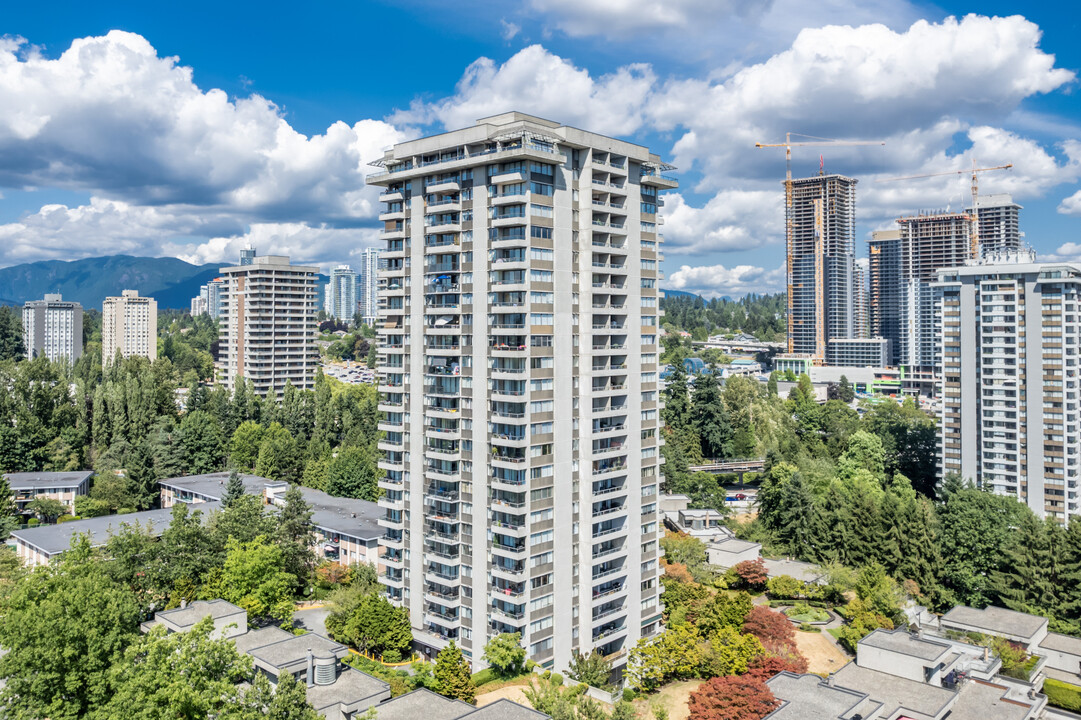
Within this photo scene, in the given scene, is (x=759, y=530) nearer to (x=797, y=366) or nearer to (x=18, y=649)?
(x=18, y=649)

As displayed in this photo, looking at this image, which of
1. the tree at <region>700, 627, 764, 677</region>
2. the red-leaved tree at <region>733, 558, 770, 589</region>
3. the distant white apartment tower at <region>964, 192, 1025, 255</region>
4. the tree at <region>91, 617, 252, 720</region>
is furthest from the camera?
the distant white apartment tower at <region>964, 192, 1025, 255</region>

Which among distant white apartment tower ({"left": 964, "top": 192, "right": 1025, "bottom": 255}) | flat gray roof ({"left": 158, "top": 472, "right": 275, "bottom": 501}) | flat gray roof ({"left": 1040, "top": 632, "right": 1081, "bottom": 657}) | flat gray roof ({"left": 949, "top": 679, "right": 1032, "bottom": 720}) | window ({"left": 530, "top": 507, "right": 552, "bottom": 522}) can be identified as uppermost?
distant white apartment tower ({"left": 964, "top": 192, "right": 1025, "bottom": 255})

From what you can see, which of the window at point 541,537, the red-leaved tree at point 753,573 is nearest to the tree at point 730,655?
the window at point 541,537

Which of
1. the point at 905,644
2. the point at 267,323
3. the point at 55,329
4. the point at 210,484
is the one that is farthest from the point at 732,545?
the point at 55,329

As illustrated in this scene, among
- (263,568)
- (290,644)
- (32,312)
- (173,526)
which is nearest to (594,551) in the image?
(290,644)

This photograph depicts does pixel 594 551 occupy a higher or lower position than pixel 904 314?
lower

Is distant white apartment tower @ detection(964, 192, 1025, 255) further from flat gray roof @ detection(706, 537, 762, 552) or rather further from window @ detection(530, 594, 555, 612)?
window @ detection(530, 594, 555, 612)

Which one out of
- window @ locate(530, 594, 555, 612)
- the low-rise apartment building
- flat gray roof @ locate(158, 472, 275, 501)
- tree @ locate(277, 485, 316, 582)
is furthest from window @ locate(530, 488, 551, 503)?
the low-rise apartment building
